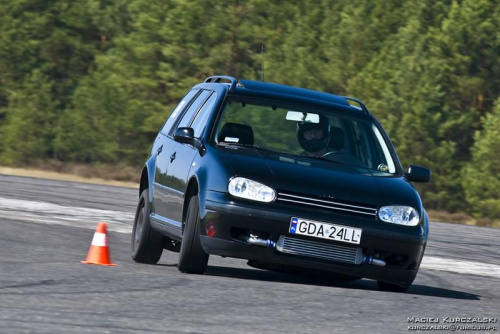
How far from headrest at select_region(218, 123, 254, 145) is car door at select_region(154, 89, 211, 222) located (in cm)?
43

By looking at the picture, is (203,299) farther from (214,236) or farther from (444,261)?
(444,261)

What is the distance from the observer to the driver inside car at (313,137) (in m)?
9.41

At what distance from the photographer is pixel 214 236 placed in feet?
27.4

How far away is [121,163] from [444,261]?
5018 centimetres

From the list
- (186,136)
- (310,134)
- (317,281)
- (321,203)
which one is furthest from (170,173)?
(321,203)

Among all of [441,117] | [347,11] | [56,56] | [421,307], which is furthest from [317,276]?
[56,56]

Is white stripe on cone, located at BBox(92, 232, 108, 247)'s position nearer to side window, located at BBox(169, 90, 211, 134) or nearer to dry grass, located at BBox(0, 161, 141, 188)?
side window, located at BBox(169, 90, 211, 134)

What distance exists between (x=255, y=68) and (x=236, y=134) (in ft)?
169

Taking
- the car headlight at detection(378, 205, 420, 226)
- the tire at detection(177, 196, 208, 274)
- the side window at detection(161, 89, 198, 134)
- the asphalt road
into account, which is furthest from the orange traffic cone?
the car headlight at detection(378, 205, 420, 226)

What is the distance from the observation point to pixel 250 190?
838cm

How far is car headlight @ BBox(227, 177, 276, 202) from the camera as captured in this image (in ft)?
27.4

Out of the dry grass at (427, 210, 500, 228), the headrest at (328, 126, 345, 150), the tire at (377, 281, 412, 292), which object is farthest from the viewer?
the dry grass at (427, 210, 500, 228)

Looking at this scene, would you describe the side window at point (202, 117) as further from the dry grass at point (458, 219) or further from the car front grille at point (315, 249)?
the dry grass at point (458, 219)

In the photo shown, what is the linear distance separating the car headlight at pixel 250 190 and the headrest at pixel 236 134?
2.94ft
